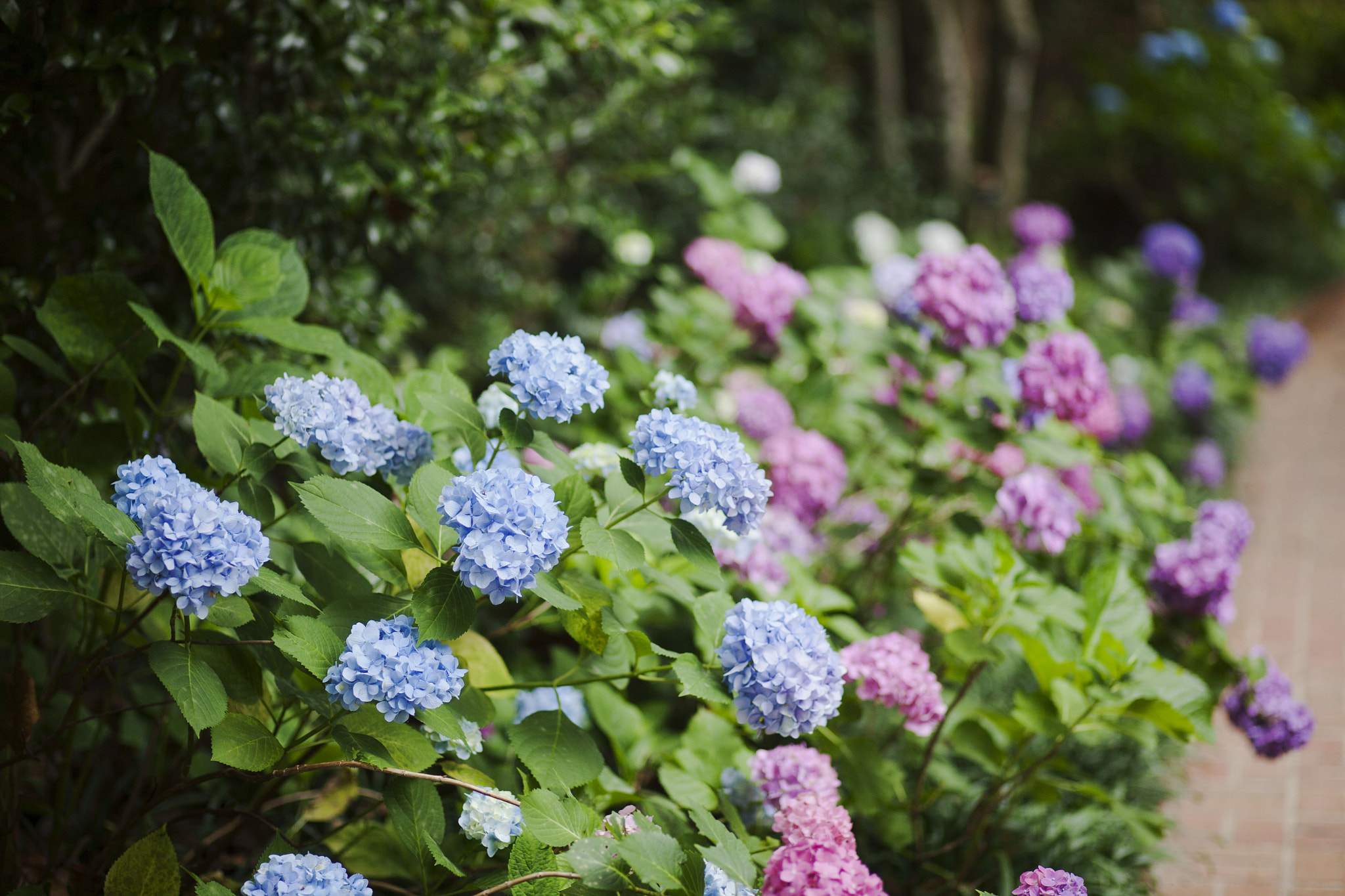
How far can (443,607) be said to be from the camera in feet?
3.63

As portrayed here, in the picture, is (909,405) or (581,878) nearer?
(581,878)

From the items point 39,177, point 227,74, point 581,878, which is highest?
point 227,74

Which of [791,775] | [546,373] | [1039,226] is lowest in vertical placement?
[1039,226]

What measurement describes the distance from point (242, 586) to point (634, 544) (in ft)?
1.61

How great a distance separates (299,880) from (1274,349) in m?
4.99

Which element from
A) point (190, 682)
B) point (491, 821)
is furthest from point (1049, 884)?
point (190, 682)

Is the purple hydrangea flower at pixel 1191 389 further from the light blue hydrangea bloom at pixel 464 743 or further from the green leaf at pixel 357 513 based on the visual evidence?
the green leaf at pixel 357 513

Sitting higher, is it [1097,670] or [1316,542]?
[1097,670]

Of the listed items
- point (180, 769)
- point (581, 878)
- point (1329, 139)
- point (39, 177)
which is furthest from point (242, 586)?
point (1329, 139)

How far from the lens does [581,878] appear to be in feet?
3.84

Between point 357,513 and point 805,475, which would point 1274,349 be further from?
point 357,513

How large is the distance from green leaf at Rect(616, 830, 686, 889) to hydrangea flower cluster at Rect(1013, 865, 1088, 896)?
448mm

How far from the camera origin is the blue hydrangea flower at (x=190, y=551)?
104 centimetres

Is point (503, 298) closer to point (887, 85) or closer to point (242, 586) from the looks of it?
point (242, 586)
